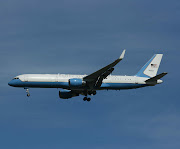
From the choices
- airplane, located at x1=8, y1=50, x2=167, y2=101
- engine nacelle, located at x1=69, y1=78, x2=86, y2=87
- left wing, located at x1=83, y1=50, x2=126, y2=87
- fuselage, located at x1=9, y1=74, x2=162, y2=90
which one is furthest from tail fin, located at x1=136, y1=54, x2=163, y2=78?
engine nacelle, located at x1=69, y1=78, x2=86, y2=87

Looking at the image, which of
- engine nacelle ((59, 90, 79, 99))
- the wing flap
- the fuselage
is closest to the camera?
the wing flap

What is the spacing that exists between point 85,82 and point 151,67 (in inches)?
599

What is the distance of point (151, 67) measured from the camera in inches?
3177

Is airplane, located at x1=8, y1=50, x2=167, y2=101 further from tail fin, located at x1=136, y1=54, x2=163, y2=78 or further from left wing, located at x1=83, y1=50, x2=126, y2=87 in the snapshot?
tail fin, located at x1=136, y1=54, x2=163, y2=78

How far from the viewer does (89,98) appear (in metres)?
77.4

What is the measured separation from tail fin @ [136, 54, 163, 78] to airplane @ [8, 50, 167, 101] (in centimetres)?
31

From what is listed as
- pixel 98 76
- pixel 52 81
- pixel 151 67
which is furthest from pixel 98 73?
pixel 151 67

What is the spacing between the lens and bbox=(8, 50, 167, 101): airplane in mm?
70750

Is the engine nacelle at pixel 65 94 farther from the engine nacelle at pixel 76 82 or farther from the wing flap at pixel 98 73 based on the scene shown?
the wing flap at pixel 98 73

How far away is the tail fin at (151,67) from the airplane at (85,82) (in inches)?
12.3

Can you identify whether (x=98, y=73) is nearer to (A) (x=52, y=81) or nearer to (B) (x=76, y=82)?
(B) (x=76, y=82)

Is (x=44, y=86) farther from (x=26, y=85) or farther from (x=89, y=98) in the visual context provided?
(x=89, y=98)

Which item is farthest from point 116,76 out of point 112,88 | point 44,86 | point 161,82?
point 44,86

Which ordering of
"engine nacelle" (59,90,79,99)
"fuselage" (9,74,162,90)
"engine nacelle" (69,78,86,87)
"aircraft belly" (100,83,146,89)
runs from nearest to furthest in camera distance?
"fuselage" (9,74,162,90), "engine nacelle" (69,78,86,87), "aircraft belly" (100,83,146,89), "engine nacelle" (59,90,79,99)
